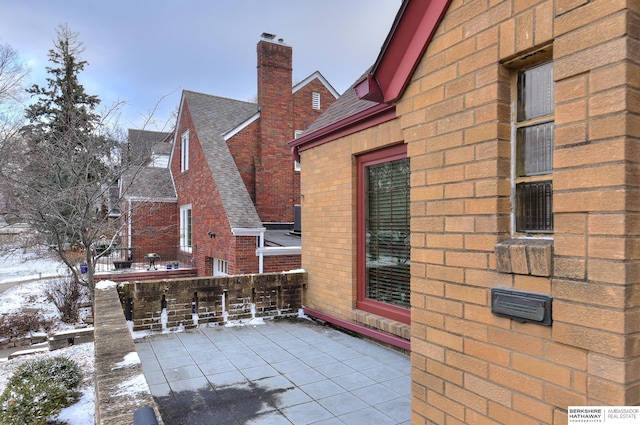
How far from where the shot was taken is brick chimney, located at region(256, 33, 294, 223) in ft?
46.0

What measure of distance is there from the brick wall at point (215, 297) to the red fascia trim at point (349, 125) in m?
2.31

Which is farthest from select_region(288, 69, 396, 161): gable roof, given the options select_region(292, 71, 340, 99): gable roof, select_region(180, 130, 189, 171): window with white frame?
select_region(180, 130, 189, 171): window with white frame

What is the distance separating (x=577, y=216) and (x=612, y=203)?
0.42 ft

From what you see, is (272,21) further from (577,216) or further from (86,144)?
(577,216)

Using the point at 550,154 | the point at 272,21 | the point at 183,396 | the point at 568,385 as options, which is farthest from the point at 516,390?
the point at 272,21

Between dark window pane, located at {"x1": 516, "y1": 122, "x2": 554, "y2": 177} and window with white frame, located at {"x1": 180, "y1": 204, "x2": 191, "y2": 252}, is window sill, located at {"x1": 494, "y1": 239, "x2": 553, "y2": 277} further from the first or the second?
window with white frame, located at {"x1": 180, "y1": 204, "x2": 191, "y2": 252}

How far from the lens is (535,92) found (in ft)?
5.93

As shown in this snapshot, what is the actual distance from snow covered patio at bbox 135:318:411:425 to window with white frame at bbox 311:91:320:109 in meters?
11.6

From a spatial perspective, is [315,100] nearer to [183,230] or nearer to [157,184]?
[157,184]

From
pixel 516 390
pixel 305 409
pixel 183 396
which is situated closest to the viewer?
pixel 516 390

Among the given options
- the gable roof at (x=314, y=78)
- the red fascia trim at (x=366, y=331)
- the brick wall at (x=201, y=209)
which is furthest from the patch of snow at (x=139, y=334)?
the gable roof at (x=314, y=78)

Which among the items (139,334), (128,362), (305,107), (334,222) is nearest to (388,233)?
(334,222)

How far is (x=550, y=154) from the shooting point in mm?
1727

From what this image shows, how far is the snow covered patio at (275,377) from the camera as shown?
134 inches
